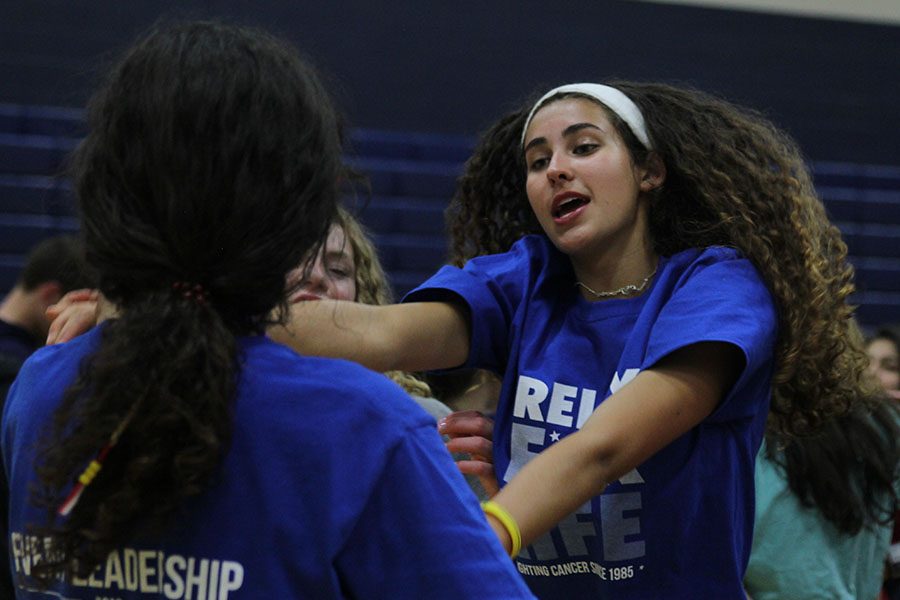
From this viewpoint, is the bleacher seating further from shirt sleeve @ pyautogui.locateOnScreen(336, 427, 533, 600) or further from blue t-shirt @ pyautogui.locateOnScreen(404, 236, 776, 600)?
shirt sleeve @ pyautogui.locateOnScreen(336, 427, 533, 600)

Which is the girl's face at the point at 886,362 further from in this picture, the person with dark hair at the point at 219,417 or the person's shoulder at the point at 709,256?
the person with dark hair at the point at 219,417

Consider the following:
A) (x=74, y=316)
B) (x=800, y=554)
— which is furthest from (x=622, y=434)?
(x=800, y=554)

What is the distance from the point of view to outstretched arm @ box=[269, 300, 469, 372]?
1656 millimetres

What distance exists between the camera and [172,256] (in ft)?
3.33

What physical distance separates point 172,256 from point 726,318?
34.4 inches

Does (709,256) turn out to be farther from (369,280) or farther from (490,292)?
(369,280)

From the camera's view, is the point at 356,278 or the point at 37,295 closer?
the point at 356,278

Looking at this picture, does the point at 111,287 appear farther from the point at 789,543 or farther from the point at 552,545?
the point at 789,543

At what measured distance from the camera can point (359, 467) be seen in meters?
1.01

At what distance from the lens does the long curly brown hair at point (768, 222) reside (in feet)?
5.85

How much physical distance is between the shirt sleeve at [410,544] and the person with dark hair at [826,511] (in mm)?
1804

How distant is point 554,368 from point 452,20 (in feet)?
23.9

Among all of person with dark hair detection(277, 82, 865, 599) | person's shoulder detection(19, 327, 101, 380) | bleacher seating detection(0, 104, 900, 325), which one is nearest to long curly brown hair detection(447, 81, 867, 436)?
person with dark hair detection(277, 82, 865, 599)

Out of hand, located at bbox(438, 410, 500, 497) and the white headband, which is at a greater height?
the white headband
